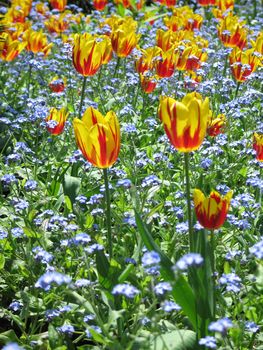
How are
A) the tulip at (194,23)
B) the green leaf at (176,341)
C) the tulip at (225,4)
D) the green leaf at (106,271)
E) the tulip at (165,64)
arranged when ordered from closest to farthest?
the green leaf at (176,341), the green leaf at (106,271), the tulip at (165,64), the tulip at (194,23), the tulip at (225,4)

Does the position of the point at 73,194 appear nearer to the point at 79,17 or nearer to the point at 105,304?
the point at 105,304

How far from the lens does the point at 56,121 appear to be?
4.05 m

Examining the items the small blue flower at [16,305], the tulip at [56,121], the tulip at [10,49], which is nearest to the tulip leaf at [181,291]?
the small blue flower at [16,305]

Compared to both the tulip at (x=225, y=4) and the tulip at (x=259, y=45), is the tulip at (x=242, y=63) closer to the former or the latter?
the tulip at (x=259, y=45)

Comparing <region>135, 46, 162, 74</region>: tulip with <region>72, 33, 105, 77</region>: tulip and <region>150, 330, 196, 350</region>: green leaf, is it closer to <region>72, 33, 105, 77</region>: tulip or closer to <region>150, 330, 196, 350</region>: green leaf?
<region>72, 33, 105, 77</region>: tulip

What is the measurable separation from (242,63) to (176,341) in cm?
252

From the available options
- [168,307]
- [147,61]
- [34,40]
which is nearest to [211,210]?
[168,307]

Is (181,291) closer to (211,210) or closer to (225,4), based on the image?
(211,210)

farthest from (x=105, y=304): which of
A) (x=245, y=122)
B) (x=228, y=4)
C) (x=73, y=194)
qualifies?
(x=228, y=4)

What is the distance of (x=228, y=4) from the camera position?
6.89m

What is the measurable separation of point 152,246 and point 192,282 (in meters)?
0.20

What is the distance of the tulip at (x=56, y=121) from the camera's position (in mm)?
3994

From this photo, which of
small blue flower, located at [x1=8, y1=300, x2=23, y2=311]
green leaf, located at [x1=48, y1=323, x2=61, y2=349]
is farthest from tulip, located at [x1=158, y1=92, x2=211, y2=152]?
small blue flower, located at [x1=8, y1=300, x2=23, y2=311]

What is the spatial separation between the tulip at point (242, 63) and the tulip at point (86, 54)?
0.99m
